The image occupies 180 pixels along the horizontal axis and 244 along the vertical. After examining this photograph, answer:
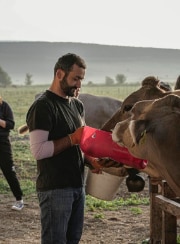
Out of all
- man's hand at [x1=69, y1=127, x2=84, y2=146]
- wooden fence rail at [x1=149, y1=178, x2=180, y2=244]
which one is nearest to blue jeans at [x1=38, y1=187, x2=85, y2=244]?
man's hand at [x1=69, y1=127, x2=84, y2=146]

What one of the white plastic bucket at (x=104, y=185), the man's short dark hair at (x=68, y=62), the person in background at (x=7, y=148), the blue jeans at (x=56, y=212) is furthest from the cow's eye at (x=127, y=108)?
the person in background at (x=7, y=148)

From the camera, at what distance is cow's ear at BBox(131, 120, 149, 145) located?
3.48m

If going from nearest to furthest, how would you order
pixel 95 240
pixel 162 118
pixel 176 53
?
pixel 162 118 < pixel 95 240 < pixel 176 53

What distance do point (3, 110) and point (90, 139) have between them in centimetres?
461

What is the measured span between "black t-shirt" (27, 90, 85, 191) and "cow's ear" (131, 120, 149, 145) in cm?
107

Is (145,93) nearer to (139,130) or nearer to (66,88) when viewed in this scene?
(66,88)

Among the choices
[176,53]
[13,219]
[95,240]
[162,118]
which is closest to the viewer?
[162,118]

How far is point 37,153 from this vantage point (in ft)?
14.4

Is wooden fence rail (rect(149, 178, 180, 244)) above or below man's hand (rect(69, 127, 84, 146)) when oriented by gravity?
below

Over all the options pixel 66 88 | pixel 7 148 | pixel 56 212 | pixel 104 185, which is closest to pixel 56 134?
pixel 66 88

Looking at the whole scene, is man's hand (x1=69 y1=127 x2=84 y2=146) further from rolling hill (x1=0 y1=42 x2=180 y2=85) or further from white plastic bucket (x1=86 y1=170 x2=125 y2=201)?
rolling hill (x1=0 y1=42 x2=180 y2=85)

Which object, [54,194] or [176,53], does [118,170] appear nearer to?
[54,194]

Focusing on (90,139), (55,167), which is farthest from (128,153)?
(55,167)

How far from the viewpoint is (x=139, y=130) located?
3486 mm
